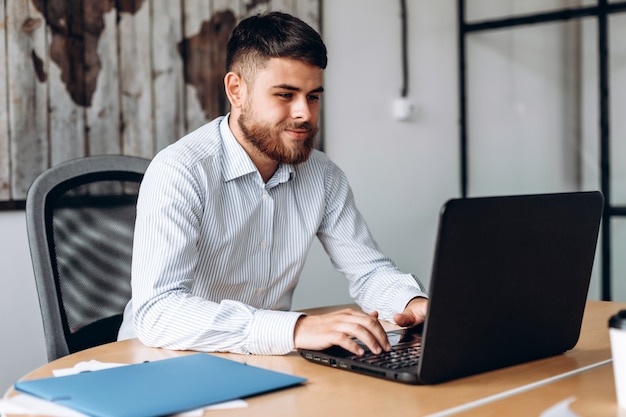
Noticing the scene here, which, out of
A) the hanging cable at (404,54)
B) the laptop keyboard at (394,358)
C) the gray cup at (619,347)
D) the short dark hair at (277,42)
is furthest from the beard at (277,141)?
the hanging cable at (404,54)

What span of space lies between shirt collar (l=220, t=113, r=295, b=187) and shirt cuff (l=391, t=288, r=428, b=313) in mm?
383

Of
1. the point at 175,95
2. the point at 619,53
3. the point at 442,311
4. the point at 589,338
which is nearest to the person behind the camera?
the point at 442,311

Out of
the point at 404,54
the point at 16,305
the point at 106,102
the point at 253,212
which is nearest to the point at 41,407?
the point at 253,212

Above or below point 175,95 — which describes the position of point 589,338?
below

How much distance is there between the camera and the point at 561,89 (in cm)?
375

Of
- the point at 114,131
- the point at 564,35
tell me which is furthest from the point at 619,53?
the point at 114,131

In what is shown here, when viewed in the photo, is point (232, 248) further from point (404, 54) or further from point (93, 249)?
point (404, 54)

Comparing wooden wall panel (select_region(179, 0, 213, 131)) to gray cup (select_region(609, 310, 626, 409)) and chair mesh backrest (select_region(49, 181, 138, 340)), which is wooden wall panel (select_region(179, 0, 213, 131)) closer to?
chair mesh backrest (select_region(49, 181, 138, 340))

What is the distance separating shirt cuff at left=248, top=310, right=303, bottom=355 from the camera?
135 cm

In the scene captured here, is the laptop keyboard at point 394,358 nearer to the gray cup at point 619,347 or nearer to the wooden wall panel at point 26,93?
the gray cup at point 619,347

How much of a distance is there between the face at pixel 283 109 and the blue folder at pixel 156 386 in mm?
658

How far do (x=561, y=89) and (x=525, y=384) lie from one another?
280 cm

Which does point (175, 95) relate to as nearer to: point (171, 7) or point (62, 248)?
point (171, 7)

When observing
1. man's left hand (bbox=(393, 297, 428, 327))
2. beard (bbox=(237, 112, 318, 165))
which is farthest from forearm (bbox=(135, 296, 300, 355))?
beard (bbox=(237, 112, 318, 165))
